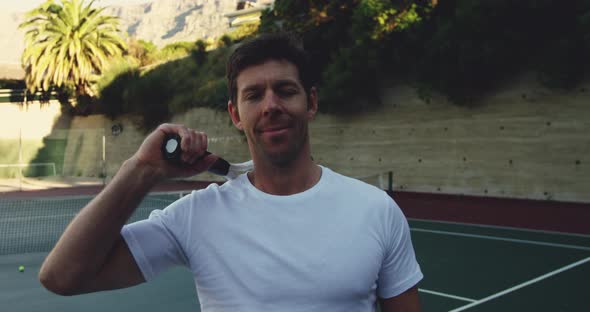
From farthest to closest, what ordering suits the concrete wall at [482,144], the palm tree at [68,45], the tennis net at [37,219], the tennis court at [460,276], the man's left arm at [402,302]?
1. the palm tree at [68,45]
2. the concrete wall at [482,144]
3. the tennis net at [37,219]
4. the tennis court at [460,276]
5. the man's left arm at [402,302]

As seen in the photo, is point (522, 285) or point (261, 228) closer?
point (261, 228)

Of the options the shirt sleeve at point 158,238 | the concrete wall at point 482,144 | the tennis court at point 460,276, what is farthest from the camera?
the concrete wall at point 482,144

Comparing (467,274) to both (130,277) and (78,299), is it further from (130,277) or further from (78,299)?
(130,277)

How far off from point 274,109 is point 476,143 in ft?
60.7

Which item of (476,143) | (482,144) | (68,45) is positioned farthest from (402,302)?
(68,45)

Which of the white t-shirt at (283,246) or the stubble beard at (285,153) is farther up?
the stubble beard at (285,153)

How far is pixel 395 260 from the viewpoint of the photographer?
6.83 feet

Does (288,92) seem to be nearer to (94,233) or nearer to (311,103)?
(311,103)

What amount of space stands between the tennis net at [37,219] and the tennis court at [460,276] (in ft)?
0.19

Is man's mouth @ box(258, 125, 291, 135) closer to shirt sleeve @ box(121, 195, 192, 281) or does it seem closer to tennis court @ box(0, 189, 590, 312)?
shirt sleeve @ box(121, 195, 192, 281)

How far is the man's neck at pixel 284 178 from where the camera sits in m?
2.11

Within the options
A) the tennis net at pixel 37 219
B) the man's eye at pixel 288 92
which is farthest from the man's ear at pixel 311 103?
the tennis net at pixel 37 219

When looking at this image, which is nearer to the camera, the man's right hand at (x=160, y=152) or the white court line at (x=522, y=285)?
the man's right hand at (x=160, y=152)

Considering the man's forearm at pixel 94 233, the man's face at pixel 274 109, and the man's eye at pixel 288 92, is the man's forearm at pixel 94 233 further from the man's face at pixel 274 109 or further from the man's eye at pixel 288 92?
the man's eye at pixel 288 92
